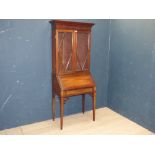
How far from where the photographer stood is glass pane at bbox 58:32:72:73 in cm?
278

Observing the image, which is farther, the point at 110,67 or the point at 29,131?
the point at 110,67

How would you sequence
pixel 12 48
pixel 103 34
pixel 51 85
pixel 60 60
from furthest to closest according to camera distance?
pixel 103 34 → pixel 51 85 → pixel 60 60 → pixel 12 48

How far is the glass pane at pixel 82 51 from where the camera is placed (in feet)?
9.64

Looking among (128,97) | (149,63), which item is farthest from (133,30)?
(128,97)

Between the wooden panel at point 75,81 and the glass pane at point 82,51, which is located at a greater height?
the glass pane at point 82,51

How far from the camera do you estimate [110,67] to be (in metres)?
3.51

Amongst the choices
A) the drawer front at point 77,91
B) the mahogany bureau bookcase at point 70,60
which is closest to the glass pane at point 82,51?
the mahogany bureau bookcase at point 70,60

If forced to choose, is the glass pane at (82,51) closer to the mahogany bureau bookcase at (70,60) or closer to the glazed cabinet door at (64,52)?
the mahogany bureau bookcase at (70,60)

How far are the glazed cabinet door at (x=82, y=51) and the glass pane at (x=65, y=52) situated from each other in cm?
14

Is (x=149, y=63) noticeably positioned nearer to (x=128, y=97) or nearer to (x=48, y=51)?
(x=128, y=97)

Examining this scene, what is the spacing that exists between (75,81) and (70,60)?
34cm

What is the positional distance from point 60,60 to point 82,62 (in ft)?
1.27

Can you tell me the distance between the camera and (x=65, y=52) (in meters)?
2.86

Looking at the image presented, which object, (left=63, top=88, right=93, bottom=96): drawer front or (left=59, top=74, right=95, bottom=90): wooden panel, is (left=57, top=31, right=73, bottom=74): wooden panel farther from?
(left=63, top=88, right=93, bottom=96): drawer front
